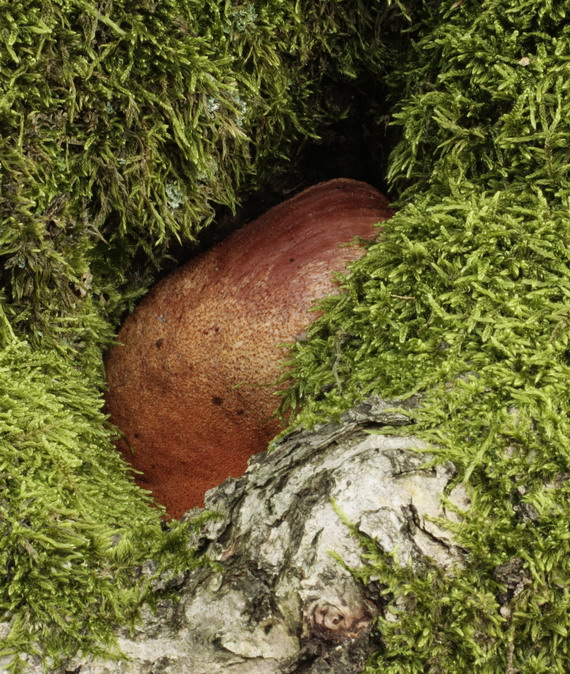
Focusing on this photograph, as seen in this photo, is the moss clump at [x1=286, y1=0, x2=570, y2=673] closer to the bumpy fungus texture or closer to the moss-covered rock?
the moss-covered rock

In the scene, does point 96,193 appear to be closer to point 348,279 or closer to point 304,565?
point 348,279

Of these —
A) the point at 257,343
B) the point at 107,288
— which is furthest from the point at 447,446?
the point at 107,288

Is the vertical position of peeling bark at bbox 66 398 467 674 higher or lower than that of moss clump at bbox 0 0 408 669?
lower

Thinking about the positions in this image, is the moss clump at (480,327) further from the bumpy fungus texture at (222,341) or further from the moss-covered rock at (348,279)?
the bumpy fungus texture at (222,341)

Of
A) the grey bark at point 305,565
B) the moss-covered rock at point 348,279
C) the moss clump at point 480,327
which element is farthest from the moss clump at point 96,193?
the moss clump at point 480,327

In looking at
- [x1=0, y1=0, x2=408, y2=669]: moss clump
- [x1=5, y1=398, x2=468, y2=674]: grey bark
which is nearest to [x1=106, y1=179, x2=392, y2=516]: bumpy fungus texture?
[x1=0, y1=0, x2=408, y2=669]: moss clump

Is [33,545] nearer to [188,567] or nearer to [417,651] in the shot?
[188,567]
